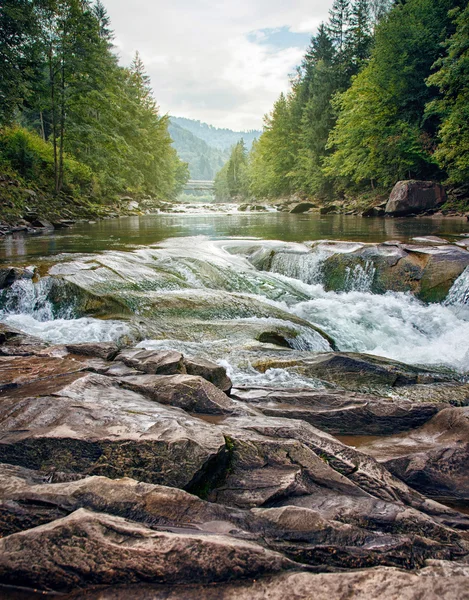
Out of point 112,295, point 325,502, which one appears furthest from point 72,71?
point 325,502

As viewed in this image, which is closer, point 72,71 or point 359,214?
point 72,71

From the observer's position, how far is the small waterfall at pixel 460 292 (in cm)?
863

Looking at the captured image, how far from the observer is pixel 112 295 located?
7570 millimetres

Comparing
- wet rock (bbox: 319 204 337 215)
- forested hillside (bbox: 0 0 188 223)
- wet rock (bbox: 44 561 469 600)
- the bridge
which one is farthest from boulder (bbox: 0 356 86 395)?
the bridge

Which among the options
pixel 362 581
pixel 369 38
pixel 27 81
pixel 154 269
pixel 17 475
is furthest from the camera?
pixel 369 38

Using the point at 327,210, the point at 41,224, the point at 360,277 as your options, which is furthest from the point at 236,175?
the point at 360,277

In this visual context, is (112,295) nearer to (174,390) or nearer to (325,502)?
(174,390)

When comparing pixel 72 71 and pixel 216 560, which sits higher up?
pixel 72 71

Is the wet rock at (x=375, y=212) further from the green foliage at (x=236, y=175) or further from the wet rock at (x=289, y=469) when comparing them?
the green foliage at (x=236, y=175)

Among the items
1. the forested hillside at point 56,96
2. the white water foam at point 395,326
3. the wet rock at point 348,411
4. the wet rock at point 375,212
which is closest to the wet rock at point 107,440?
the wet rock at point 348,411

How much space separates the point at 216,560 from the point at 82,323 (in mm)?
5691

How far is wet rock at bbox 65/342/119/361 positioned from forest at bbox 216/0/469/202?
65.3 ft

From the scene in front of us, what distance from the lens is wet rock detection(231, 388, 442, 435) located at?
385cm

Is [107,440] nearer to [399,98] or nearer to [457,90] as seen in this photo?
[457,90]
